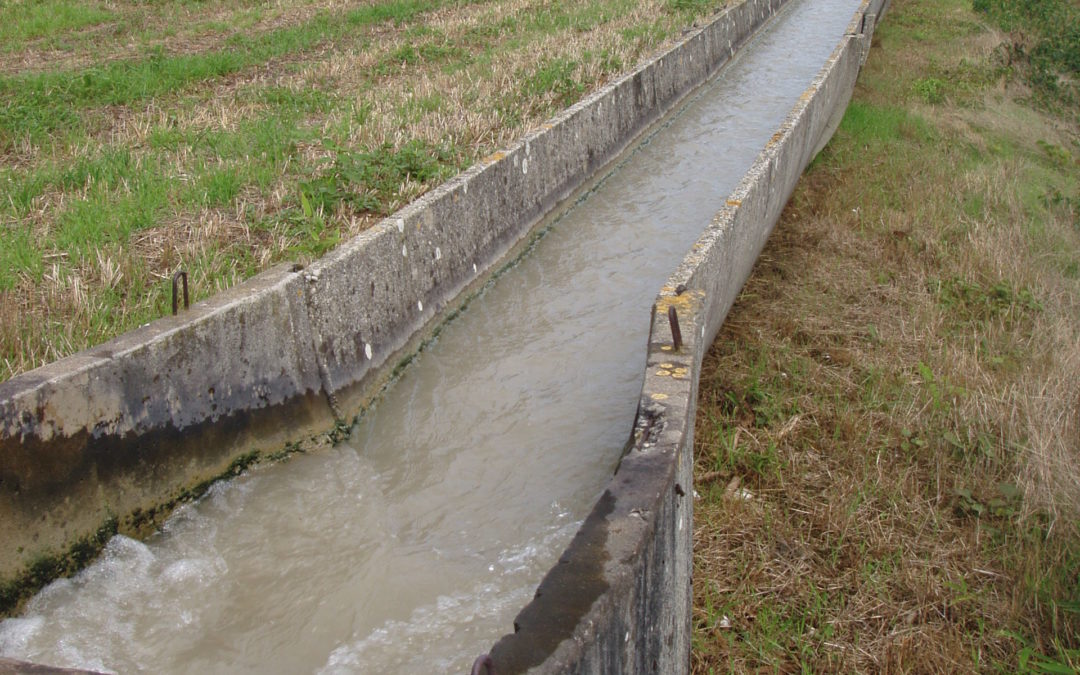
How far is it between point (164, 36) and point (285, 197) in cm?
783

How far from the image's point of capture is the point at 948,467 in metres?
4.23

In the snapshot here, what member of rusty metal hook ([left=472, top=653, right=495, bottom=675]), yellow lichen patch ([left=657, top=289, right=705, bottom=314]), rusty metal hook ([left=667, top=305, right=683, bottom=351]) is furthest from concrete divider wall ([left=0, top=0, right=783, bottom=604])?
rusty metal hook ([left=472, top=653, right=495, bottom=675])

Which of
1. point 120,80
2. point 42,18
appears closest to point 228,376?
point 120,80

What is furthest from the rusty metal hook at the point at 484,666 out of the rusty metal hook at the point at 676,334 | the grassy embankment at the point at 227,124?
the grassy embankment at the point at 227,124

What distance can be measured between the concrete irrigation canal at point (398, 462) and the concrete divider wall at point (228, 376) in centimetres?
1

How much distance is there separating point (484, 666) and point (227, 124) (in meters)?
6.83

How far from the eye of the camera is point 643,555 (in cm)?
251

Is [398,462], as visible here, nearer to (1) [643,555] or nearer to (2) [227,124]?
(1) [643,555]

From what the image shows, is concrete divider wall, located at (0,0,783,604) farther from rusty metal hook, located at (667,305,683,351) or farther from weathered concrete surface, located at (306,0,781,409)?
rusty metal hook, located at (667,305,683,351)

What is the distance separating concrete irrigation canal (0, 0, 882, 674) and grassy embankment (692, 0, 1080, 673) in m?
0.41

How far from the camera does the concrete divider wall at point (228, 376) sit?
340 centimetres

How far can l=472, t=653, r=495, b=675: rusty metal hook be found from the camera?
1.92 m

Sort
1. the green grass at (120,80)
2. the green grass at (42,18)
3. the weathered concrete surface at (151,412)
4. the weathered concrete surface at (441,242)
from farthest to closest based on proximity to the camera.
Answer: the green grass at (42,18) < the green grass at (120,80) < the weathered concrete surface at (441,242) < the weathered concrete surface at (151,412)

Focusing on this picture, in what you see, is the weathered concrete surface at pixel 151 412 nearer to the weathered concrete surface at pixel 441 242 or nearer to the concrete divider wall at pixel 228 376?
the concrete divider wall at pixel 228 376
